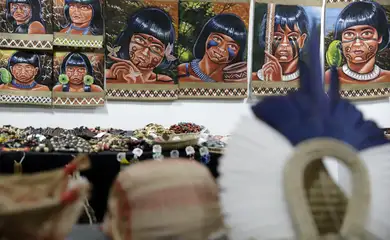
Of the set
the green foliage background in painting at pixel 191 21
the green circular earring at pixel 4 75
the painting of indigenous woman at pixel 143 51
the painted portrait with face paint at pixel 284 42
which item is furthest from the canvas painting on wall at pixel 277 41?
the green circular earring at pixel 4 75

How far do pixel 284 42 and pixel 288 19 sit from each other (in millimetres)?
166

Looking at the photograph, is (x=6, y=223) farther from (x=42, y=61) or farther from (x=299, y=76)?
(x=42, y=61)

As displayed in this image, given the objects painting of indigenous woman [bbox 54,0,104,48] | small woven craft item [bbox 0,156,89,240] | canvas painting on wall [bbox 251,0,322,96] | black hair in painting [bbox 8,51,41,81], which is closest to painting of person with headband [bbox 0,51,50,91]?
black hair in painting [bbox 8,51,41,81]

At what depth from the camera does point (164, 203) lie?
29.6 inches

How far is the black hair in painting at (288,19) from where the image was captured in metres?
3.18

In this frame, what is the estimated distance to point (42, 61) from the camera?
297cm

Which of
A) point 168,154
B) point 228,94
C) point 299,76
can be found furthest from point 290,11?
point 299,76

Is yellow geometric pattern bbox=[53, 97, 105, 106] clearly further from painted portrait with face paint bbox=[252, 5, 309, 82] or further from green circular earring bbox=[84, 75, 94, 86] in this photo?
painted portrait with face paint bbox=[252, 5, 309, 82]

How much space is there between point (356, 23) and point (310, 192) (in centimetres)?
277

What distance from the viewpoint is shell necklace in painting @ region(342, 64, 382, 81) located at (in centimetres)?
326

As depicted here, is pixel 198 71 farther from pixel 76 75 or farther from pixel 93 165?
pixel 93 165

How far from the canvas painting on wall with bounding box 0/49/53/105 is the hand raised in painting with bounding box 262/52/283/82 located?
4.87 ft

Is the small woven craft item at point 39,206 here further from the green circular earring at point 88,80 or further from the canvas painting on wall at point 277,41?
the canvas painting on wall at point 277,41

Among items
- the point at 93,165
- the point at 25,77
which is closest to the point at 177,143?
the point at 93,165
